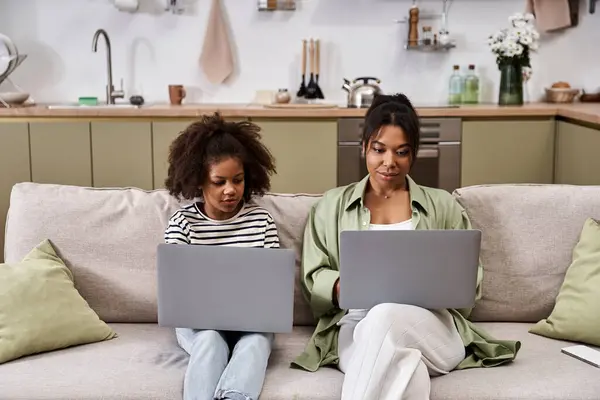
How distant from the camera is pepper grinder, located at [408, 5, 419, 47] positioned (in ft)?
15.8

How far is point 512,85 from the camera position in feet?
15.4

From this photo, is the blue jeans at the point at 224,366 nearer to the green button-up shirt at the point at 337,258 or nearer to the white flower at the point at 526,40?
the green button-up shirt at the point at 337,258

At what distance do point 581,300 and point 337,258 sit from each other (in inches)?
27.2

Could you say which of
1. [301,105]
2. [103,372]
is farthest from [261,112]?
[103,372]

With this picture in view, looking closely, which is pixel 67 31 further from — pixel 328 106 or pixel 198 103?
pixel 328 106

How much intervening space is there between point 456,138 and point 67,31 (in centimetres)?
234

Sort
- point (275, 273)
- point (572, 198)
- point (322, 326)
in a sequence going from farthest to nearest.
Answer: point (572, 198)
point (322, 326)
point (275, 273)

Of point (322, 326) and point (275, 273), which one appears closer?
point (275, 273)

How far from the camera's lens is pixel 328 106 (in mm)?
4496

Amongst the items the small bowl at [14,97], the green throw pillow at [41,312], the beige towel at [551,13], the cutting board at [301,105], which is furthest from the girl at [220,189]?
the beige towel at [551,13]

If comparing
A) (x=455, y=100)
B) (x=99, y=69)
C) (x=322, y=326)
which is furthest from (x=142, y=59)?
(x=322, y=326)

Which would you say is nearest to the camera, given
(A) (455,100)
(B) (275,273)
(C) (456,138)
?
(B) (275,273)

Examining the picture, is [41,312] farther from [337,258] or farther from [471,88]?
[471,88]

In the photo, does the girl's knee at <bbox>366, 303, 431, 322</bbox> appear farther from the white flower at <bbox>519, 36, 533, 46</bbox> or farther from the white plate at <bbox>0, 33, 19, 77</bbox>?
the white plate at <bbox>0, 33, 19, 77</bbox>
